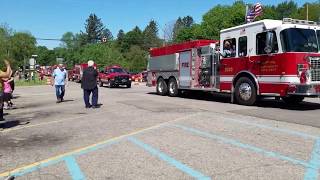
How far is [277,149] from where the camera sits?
899cm

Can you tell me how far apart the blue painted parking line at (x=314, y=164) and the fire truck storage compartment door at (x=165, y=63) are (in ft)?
49.0

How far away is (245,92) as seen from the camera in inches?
715

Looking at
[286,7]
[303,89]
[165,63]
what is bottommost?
[303,89]

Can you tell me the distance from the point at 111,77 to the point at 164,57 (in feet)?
53.4

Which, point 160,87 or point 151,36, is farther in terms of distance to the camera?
point 151,36

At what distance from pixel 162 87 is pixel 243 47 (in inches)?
329

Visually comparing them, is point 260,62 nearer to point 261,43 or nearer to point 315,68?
point 261,43

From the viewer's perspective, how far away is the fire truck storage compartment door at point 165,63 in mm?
24186

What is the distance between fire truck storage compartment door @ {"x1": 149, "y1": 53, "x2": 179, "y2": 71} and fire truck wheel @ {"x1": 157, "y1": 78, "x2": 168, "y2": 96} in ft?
2.22

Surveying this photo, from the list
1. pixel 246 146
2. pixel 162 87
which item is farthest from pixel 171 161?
pixel 162 87

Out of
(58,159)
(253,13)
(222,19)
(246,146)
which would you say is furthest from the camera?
(222,19)

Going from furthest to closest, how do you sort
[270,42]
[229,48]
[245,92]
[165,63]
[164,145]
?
[165,63]
[229,48]
[245,92]
[270,42]
[164,145]

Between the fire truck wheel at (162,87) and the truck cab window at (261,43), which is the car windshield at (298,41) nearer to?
the truck cab window at (261,43)

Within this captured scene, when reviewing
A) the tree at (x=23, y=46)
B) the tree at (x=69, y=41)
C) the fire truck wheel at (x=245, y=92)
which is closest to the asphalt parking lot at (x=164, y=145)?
the fire truck wheel at (x=245, y=92)
